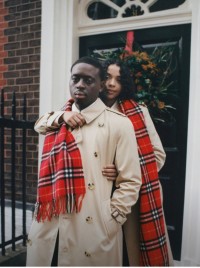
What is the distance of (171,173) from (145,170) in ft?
4.05

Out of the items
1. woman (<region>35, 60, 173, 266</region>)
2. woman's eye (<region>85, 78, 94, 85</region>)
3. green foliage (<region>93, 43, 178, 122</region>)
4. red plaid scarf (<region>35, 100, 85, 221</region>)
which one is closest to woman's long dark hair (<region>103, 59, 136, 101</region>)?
woman (<region>35, 60, 173, 266</region>)

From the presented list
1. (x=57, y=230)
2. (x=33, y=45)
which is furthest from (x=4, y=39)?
(x=57, y=230)

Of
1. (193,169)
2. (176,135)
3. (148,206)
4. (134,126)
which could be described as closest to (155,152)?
(134,126)

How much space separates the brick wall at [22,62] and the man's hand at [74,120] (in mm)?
2236

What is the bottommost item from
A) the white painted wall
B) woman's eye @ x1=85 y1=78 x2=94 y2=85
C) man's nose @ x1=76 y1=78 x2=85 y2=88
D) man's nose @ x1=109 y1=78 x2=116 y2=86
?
man's nose @ x1=76 y1=78 x2=85 y2=88

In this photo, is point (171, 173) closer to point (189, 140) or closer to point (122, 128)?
point (189, 140)

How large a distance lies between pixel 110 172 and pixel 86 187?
187 mm

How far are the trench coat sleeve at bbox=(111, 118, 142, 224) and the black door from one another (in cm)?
162

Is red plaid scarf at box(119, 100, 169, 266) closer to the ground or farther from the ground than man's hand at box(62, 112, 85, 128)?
closer to the ground

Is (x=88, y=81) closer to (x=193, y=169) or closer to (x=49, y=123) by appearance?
(x=49, y=123)

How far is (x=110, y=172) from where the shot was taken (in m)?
2.03

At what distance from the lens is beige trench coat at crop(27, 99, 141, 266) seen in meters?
2.00

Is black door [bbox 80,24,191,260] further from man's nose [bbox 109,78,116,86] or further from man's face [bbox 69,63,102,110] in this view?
man's face [bbox 69,63,102,110]

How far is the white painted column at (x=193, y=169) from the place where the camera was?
10.1 feet
